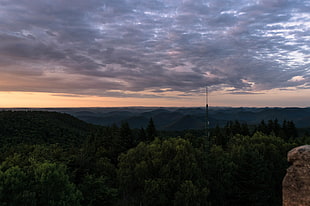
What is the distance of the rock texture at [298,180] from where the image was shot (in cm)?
1341

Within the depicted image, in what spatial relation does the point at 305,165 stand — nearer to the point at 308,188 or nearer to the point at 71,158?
the point at 308,188

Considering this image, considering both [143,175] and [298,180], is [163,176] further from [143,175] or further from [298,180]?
Answer: [298,180]

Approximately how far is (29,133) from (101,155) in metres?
48.3

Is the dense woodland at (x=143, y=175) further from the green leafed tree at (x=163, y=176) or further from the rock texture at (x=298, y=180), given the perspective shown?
the rock texture at (x=298, y=180)

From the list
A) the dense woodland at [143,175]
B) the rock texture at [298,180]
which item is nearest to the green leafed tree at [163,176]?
the dense woodland at [143,175]

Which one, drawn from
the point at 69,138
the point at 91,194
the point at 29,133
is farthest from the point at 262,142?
the point at 29,133

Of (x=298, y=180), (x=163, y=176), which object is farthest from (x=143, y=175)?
(x=298, y=180)

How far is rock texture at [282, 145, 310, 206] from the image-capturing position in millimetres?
13414

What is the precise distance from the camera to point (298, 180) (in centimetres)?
1387

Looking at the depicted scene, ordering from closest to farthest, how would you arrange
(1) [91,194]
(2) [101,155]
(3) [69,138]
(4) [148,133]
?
(1) [91,194] → (2) [101,155] → (4) [148,133] → (3) [69,138]

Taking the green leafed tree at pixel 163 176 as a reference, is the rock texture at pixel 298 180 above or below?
above

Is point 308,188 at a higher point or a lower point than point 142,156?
higher

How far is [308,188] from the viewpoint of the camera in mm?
13375

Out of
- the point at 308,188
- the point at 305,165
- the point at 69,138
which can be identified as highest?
the point at 305,165
